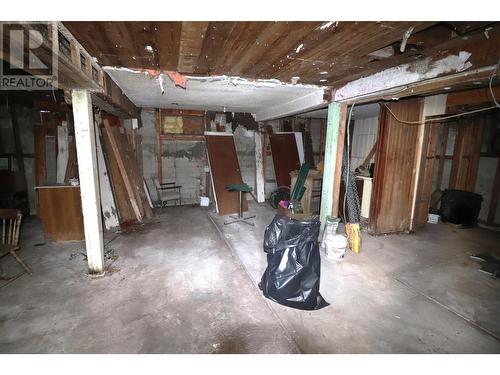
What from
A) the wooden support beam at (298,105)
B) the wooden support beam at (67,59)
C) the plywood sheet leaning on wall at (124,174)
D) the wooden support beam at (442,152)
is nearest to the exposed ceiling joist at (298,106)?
the wooden support beam at (298,105)

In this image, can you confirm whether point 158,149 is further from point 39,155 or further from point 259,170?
point 259,170

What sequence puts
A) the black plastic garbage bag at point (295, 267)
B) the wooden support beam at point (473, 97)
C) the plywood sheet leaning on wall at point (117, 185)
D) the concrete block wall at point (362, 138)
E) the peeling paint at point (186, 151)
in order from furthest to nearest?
the concrete block wall at point (362, 138)
the peeling paint at point (186, 151)
the plywood sheet leaning on wall at point (117, 185)
the wooden support beam at point (473, 97)
the black plastic garbage bag at point (295, 267)

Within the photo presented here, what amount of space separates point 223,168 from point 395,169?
3630 millimetres

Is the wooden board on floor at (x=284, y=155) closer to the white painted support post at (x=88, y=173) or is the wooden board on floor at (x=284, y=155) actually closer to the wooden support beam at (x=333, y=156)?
the wooden support beam at (x=333, y=156)

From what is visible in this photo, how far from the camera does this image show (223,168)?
5.88 metres

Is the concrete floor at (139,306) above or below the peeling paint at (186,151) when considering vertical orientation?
below

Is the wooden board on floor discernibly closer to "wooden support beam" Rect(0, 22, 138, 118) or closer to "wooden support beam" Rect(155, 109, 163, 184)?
"wooden support beam" Rect(155, 109, 163, 184)

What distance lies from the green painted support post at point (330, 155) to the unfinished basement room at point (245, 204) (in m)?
0.03

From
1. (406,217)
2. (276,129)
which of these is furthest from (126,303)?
(276,129)

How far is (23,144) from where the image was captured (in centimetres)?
529

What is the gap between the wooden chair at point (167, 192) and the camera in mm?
5799

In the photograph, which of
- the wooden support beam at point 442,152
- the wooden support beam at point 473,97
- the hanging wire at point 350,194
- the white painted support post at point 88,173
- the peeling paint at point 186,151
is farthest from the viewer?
the peeling paint at point 186,151

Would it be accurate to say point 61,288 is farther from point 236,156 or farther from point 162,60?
point 236,156

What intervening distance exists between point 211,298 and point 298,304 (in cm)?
89
